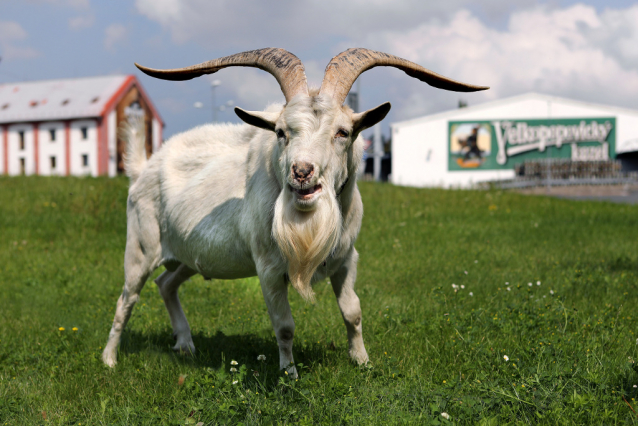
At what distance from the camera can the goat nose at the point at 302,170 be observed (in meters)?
2.92

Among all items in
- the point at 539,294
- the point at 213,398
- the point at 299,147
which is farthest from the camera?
the point at 539,294

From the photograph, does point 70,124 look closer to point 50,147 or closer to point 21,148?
point 50,147

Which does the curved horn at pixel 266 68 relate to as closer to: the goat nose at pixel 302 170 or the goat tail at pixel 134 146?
the goat nose at pixel 302 170

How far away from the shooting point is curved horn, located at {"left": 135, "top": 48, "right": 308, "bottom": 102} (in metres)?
3.47

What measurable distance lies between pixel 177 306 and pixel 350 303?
211 centimetres

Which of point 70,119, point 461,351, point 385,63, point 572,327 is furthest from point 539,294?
point 70,119

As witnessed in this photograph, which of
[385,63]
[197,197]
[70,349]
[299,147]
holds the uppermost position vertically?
[385,63]

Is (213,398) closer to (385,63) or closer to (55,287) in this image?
(385,63)

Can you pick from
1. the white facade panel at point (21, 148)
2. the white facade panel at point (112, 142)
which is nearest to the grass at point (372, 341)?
the white facade panel at point (112, 142)

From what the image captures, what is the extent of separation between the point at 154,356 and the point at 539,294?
408cm

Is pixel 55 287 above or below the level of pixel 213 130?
below

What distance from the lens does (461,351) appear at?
13.3 feet

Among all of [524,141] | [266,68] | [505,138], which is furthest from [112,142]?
[266,68]

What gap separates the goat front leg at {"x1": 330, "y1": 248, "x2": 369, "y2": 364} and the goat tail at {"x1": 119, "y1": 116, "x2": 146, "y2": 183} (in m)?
2.64
